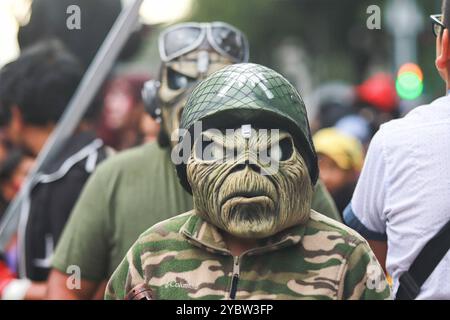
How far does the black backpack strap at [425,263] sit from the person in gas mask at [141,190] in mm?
1456

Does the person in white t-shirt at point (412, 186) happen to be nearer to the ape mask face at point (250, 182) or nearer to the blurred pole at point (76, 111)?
the ape mask face at point (250, 182)

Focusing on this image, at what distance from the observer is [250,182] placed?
120 inches

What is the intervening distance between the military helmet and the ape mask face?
0.11 feet

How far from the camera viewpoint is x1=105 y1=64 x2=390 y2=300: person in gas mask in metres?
3.06

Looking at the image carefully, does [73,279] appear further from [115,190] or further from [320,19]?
[320,19]

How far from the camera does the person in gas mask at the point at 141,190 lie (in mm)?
4715
